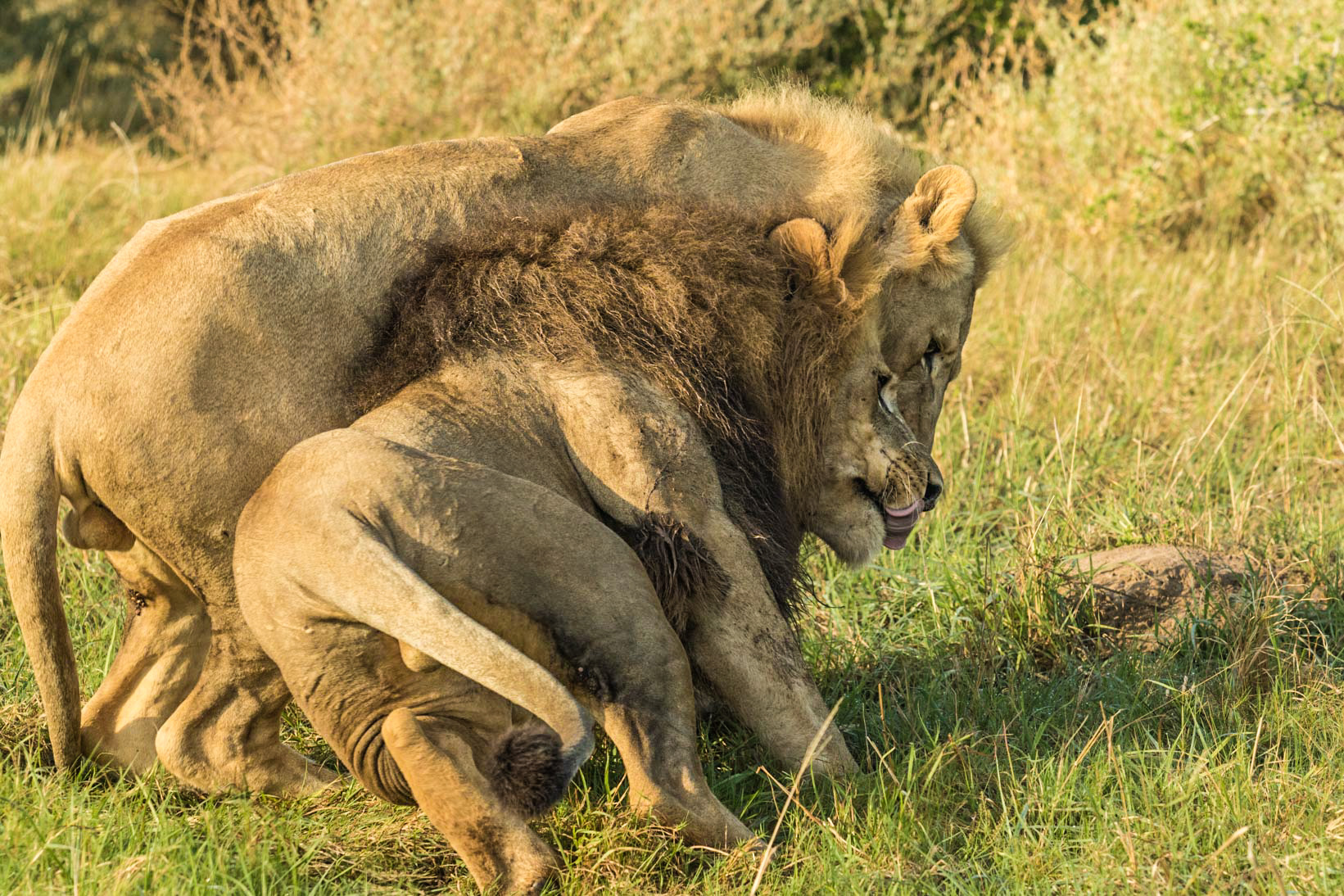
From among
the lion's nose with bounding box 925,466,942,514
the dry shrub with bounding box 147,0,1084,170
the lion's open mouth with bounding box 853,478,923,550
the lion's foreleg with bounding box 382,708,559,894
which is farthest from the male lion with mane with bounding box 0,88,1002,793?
the dry shrub with bounding box 147,0,1084,170

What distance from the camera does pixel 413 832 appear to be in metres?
3.34

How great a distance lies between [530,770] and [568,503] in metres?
0.59

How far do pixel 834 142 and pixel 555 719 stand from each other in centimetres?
199

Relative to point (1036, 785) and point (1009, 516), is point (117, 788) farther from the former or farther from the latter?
point (1009, 516)

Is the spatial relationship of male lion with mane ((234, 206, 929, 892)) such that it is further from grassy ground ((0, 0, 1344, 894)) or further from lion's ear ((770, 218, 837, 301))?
grassy ground ((0, 0, 1344, 894))

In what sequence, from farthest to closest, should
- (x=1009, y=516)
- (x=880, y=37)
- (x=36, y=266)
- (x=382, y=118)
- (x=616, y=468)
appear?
(x=880, y=37) < (x=382, y=118) < (x=36, y=266) < (x=1009, y=516) < (x=616, y=468)

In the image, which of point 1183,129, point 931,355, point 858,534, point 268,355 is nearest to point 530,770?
point 268,355

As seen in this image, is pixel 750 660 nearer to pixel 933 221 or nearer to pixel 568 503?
pixel 568 503

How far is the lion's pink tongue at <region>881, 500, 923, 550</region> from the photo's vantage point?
404 cm

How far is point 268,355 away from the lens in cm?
312

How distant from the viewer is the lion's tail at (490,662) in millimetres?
2699

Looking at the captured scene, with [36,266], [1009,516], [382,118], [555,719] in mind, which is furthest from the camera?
[382,118]

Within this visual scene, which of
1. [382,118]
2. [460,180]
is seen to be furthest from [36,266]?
[460,180]

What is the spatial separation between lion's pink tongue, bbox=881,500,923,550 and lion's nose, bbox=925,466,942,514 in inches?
1.6
